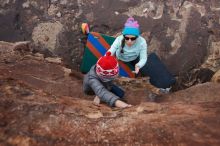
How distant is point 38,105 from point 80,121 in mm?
326

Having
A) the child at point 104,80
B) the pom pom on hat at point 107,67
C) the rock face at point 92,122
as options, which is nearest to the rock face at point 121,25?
the child at point 104,80

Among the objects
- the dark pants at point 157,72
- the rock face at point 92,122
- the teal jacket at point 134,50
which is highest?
the rock face at point 92,122

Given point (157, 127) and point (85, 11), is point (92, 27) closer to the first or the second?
point (85, 11)

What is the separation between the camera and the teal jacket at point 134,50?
15.6 ft

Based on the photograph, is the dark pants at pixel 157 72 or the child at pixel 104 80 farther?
the dark pants at pixel 157 72

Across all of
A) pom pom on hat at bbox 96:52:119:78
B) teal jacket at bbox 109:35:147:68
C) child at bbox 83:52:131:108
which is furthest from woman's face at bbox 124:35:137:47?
pom pom on hat at bbox 96:52:119:78

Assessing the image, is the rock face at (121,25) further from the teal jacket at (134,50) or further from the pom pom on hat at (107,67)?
the pom pom on hat at (107,67)

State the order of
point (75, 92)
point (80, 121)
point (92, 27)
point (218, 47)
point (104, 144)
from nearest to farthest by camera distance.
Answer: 1. point (104, 144)
2. point (80, 121)
3. point (75, 92)
4. point (218, 47)
5. point (92, 27)

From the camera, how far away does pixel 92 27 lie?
597 cm

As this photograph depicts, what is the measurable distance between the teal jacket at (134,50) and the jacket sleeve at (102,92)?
115 cm

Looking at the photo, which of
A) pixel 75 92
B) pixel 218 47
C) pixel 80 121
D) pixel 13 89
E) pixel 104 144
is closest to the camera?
pixel 104 144

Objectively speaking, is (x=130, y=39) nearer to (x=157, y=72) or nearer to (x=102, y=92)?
(x=157, y=72)

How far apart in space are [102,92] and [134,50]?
4.88 feet

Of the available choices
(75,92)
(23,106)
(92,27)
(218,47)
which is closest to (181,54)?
(218,47)
